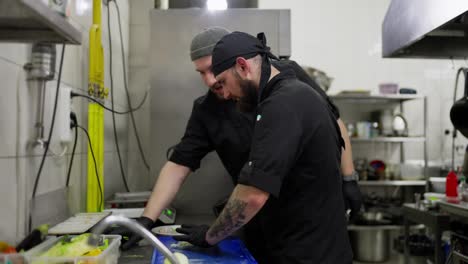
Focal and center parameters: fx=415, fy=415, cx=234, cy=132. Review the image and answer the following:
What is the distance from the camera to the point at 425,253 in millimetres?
A: 3166

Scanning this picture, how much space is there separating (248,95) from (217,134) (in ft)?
1.56

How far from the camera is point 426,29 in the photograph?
2053mm

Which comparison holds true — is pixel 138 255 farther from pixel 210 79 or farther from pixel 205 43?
pixel 205 43

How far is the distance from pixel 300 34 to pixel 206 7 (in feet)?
7.13

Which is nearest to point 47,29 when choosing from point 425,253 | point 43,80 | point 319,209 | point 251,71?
point 43,80

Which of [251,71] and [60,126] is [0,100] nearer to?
[60,126]

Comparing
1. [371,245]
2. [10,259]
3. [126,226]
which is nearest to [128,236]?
[126,226]

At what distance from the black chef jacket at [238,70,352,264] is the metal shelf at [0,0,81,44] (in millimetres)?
570

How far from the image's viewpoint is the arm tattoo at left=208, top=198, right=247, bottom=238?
4.14 feet

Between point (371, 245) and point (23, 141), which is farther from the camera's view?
point (371, 245)

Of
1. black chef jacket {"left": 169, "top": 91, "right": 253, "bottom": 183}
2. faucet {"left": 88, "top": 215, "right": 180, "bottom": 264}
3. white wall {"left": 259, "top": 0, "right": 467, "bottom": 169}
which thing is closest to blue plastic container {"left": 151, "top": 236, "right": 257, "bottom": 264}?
faucet {"left": 88, "top": 215, "right": 180, "bottom": 264}

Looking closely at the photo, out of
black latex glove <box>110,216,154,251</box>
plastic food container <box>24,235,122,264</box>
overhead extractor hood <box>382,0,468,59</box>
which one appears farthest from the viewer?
overhead extractor hood <box>382,0,468,59</box>

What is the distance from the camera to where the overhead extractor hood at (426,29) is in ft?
6.25

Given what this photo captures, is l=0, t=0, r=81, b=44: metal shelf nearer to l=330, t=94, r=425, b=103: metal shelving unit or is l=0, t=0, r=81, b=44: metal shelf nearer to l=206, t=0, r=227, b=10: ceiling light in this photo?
l=206, t=0, r=227, b=10: ceiling light
